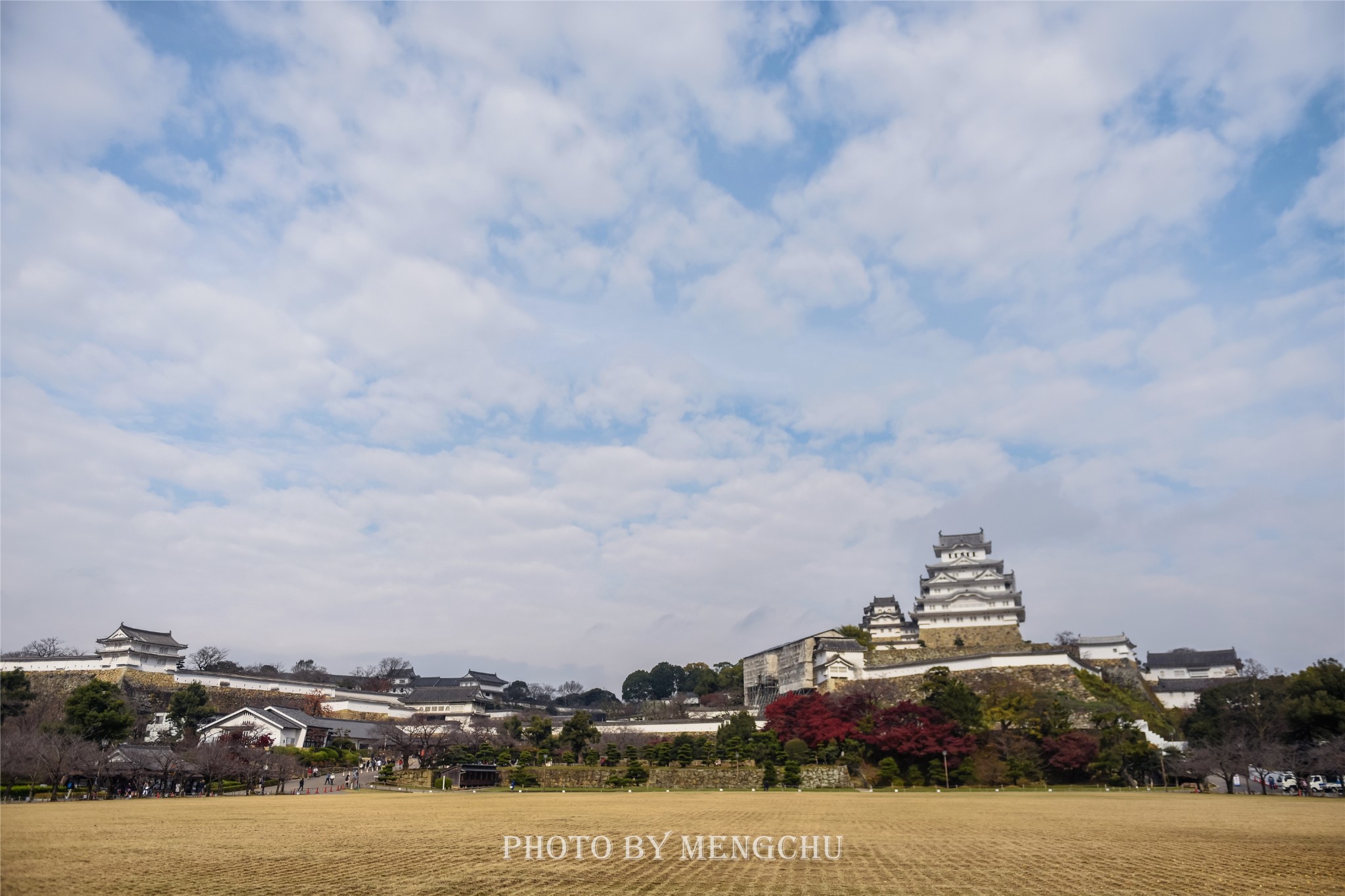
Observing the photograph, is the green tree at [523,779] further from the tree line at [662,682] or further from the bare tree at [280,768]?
the tree line at [662,682]

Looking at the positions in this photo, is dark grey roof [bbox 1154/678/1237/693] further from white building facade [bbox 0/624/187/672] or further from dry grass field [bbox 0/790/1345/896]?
white building facade [bbox 0/624/187/672]

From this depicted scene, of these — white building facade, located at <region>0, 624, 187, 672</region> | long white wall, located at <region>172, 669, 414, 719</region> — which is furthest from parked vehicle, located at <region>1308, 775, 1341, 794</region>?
white building facade, located at <region>0, 624, 187, 672</region>

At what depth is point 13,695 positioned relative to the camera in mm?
40844

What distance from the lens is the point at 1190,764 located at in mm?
37375

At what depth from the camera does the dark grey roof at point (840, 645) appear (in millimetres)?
60469

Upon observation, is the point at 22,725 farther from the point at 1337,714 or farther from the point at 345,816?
the point at 1337,714

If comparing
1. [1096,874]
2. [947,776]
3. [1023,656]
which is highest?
[1023,656]

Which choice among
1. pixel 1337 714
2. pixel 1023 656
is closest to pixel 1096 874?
pixel 1337 714

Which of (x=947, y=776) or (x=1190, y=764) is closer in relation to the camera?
(x=1190, y=764)

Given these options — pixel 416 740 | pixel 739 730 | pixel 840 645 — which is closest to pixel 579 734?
pixel 739 730

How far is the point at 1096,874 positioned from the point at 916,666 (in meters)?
46.5

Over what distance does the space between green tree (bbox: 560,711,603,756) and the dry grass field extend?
68.9 ft

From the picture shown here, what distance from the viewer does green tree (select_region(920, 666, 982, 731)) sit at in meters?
42.8

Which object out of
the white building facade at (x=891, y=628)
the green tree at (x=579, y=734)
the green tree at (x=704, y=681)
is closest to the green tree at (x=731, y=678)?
the green tree at (x=704, y=681)
